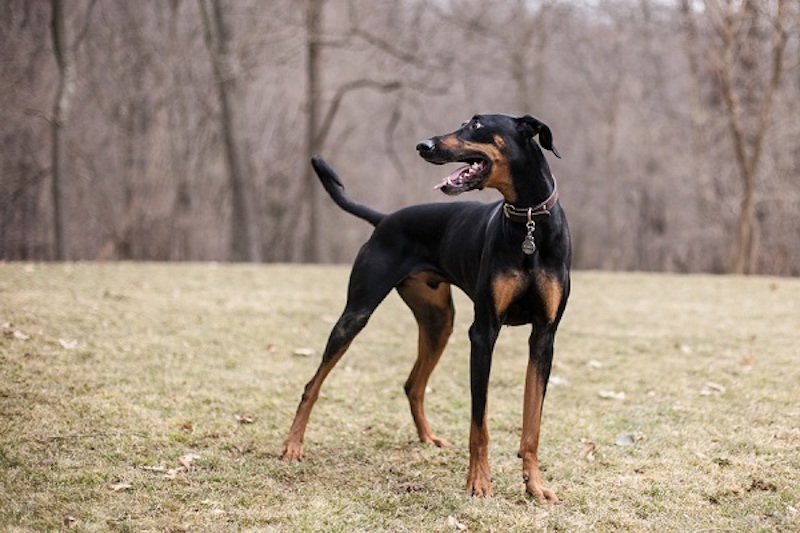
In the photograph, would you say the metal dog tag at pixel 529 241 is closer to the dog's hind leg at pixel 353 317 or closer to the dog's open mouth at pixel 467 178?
the dog's open mouth at pixel 467 178

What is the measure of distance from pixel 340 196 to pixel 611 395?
2.84 meters

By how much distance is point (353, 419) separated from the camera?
5.98m

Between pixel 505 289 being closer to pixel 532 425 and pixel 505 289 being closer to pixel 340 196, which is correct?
pixel 532 425

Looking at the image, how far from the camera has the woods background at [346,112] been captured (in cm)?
1590

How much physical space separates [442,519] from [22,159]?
14.3 meters

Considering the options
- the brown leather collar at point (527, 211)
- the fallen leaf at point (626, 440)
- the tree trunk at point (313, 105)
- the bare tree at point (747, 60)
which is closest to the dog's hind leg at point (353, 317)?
the brown leather collar at point (527, 211)

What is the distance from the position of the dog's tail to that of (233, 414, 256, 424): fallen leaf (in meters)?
1.58

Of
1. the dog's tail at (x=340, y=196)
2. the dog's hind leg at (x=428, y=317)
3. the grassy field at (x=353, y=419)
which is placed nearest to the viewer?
the grassy field at (x=353, y=419)

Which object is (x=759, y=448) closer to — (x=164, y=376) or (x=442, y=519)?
(x=442, y=519)

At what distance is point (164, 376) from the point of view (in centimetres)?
639

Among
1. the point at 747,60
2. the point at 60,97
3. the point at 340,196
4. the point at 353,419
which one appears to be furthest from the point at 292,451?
the point at 747,60

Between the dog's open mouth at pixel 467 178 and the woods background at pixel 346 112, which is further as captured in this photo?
the woods background at pixel 346 112

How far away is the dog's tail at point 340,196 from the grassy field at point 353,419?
1.46 m

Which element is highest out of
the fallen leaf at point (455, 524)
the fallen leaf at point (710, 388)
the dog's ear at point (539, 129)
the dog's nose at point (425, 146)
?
the dog's ear at point (539, 129)
